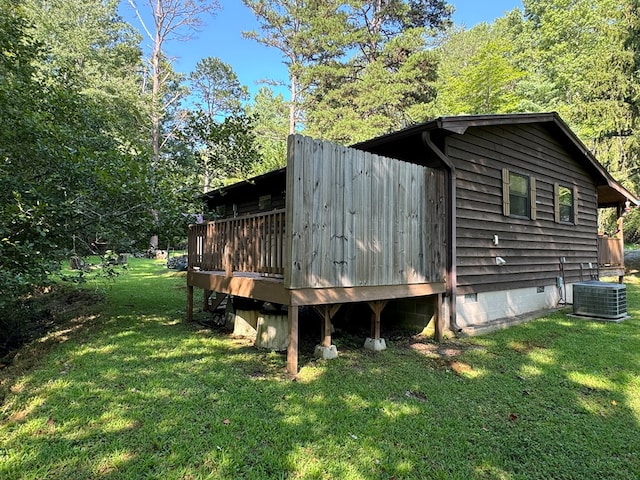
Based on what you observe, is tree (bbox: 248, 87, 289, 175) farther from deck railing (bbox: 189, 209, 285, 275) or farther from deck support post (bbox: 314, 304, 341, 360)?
deck support post (bbox: 314, 304, 341, 360)

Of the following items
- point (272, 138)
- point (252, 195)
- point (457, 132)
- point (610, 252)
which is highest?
point (272, 138)

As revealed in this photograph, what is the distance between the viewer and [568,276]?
30.9ft

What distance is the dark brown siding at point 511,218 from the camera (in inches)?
261

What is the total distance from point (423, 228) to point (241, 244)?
108 inches

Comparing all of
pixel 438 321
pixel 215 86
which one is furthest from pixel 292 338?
pixel 215 86

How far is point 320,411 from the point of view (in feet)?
11.2

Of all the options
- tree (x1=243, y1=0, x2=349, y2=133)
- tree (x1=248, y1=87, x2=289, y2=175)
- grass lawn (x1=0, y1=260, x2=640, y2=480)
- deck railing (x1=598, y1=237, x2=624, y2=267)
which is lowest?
grass lawn (x1=0, y1=260, x2=640, y2=480)

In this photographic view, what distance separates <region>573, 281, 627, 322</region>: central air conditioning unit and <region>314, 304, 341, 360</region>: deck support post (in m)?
5.87

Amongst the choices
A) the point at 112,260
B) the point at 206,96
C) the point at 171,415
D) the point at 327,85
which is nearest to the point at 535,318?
the point at 171,415

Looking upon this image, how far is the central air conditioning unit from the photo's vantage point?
7.34m

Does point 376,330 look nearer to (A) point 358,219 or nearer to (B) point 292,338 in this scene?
(B) point 292,338

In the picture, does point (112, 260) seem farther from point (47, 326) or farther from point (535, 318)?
point (535, 318)

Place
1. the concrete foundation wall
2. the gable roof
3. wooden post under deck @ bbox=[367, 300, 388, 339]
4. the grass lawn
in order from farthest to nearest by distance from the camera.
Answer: the concrete foundation wall < the gable roof < wooden post under deck @ bbox=[367, 300, 388, 339] < the grass lawn

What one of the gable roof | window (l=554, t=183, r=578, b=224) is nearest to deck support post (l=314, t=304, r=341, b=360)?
the gable roof
